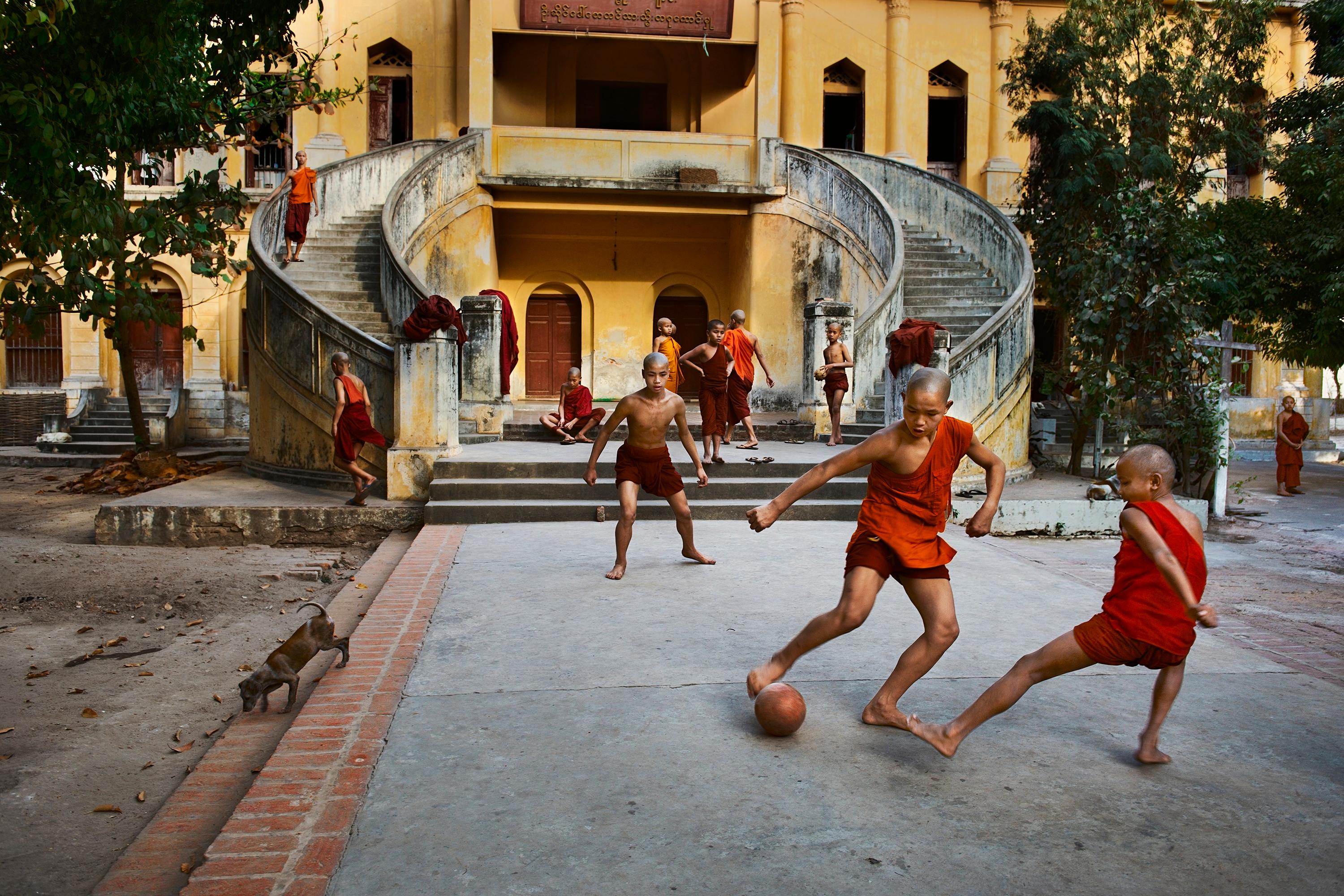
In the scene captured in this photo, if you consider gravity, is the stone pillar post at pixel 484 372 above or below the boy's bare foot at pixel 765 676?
above

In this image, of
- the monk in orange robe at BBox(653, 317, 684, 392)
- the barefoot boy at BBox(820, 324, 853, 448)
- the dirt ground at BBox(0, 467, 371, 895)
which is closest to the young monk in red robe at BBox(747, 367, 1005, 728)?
the dirt ground at BBox(0, 467, 371, 895)

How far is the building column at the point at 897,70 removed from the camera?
76.3 ft

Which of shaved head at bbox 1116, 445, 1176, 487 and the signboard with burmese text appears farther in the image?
the signboard with burmese text

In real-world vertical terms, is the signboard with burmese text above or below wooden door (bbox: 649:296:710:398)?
above

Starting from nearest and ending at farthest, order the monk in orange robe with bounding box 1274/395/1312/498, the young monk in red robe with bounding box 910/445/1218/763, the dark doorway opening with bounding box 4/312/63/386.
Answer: the young monk in red robe with bounding box 910/445/1218/763 < the monk in orange robe with bounding box 1274/395/1312/498 < the dark doorway opening with bounding box 4/312/63/386

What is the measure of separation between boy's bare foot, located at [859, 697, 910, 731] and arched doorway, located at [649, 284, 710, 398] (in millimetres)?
17285

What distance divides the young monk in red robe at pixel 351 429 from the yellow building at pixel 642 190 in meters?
1.49

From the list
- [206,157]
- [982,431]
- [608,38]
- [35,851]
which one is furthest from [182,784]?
[206,157]

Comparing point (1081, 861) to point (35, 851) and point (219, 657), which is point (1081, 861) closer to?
point (35, 851)

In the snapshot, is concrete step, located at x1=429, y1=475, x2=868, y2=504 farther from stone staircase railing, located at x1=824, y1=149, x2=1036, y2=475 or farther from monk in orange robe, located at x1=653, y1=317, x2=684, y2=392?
stone staircase railing, located at x1=824, y1=149, x2=1036, y2=475

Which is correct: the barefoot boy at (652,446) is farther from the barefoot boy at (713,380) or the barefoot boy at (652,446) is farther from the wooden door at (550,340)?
the wooden door at (550,340)

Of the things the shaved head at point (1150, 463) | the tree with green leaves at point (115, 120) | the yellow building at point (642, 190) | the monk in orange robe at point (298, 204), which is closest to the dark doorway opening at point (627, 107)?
the yellow building at point (642, 190)

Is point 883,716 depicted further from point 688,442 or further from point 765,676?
point 688,442

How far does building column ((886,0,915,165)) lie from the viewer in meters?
23.2
